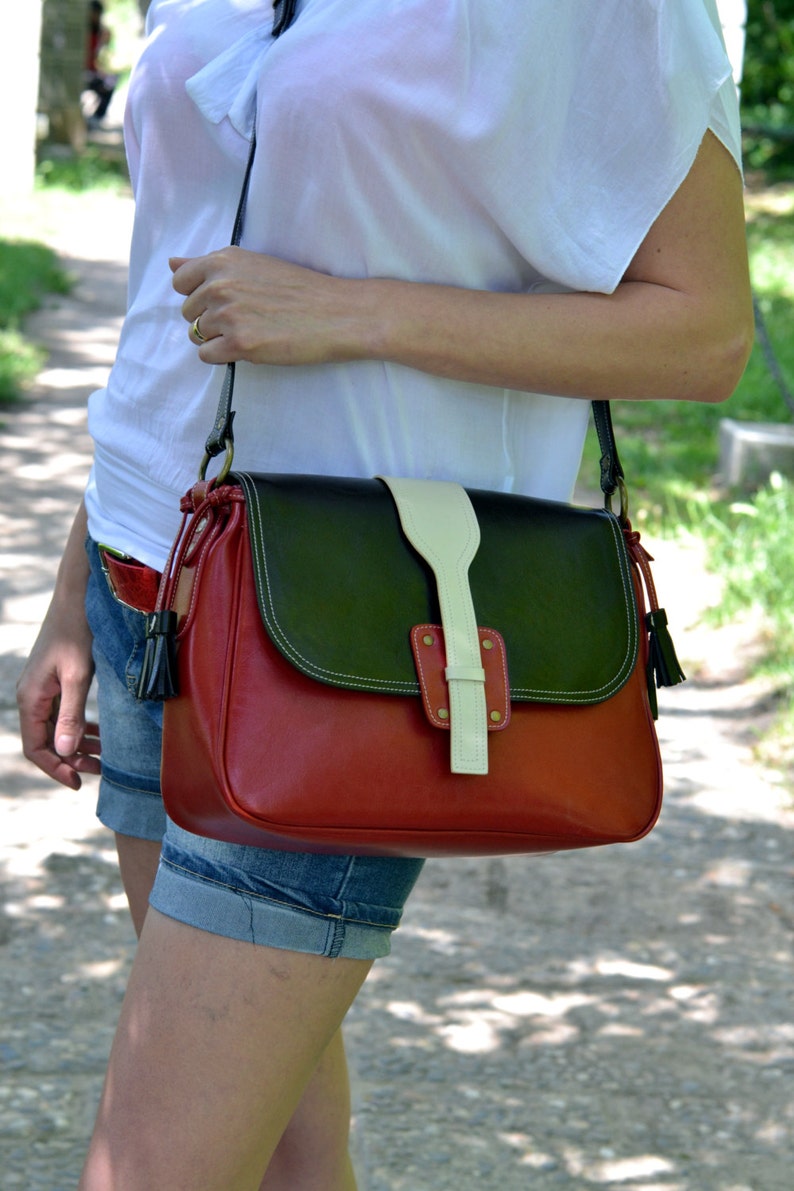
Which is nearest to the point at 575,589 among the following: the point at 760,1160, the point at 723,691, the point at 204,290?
the point at 204,290

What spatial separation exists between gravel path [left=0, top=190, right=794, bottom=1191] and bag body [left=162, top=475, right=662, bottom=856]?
145 centimetres

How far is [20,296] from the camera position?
9.63 metres

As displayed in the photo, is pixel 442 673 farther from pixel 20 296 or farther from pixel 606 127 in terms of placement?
pixel 20 296


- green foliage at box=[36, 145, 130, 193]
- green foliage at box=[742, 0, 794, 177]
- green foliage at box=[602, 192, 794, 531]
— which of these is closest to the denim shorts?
green foliage at box=[602, 192, 794, 531]

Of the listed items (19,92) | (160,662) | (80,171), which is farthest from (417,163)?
(80,171)

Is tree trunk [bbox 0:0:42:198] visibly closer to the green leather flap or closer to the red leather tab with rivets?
the green leather flap

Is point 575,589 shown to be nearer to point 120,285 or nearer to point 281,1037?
point 281,1037

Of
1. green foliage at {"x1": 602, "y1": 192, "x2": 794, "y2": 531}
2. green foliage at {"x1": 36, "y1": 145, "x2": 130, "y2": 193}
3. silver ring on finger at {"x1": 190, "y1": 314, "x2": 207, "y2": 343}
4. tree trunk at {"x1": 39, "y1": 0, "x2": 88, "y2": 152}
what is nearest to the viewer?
silver ring on finger at {"x1": 190, "y1": 314, "x2": 207, "y2": 343}

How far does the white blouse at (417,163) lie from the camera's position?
1.34 metres

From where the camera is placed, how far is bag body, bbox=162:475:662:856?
4.19 ft

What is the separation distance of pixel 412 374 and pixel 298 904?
505 mm

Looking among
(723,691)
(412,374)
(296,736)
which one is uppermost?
(412,374)

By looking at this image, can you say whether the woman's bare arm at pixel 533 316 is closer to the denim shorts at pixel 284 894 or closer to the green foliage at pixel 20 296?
the denim shorts at pixel 284 894

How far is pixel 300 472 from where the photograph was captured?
4.77 ft
